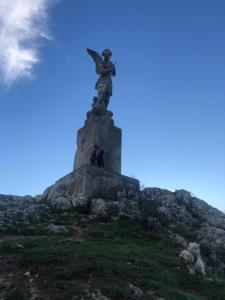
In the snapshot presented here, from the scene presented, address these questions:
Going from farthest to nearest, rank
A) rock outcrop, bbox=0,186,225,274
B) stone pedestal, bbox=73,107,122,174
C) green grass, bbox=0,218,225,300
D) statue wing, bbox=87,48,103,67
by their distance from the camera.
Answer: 1. statue wing, bbox=87,48,103,67
2. stone pedestal, bbox=73,107,122,174
3. rock outcrop, bbox=0,186,225,274
4. green grass, bbox=0,218,225,300

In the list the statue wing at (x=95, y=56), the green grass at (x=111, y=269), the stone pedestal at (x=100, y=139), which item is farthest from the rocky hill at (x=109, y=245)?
the statue wing at (x=95, y=56)

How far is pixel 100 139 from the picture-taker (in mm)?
25547

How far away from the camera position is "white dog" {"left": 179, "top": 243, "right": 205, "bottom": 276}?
13.7 meters

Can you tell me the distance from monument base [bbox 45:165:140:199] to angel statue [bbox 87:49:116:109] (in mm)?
5424

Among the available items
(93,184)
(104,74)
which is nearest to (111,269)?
(93,184)

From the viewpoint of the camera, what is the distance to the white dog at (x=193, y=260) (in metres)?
13.7

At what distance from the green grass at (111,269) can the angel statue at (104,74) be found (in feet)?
43.0

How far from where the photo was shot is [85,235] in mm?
17219

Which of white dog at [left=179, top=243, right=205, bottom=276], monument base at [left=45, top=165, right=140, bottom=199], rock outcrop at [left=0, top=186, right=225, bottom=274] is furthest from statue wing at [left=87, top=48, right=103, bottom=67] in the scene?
white dog at [left=179, top=243, right=205, bottom=276]

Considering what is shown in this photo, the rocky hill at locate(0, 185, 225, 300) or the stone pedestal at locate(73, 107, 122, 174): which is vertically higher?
the stone pedestal at locate(73, 107, 122, 174)

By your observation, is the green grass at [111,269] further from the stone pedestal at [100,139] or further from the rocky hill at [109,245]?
the stone pedestal at [100,139]

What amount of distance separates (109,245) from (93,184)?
7.83 metres

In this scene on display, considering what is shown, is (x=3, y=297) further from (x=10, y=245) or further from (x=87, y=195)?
(x=87, y=195)

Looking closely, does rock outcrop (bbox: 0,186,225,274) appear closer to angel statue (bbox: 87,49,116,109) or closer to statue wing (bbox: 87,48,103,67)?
angel statue (bbox: 87,49,116,109)
